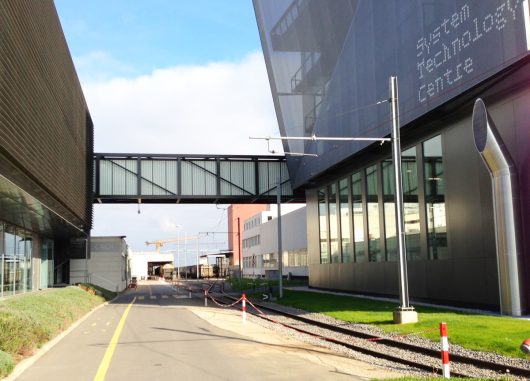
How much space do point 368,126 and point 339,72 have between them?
527cm

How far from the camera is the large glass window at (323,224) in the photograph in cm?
3994

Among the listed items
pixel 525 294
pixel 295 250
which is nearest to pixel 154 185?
pixel 525 294

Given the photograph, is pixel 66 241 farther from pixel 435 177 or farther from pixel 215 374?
pixel 215 374

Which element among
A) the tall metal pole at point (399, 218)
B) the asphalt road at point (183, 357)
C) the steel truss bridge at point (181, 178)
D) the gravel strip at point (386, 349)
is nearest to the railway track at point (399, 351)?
the gravel strip at point (386, 349)

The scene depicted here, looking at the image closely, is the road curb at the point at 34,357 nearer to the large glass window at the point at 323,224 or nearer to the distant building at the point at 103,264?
the large glass window at the point at 323,224

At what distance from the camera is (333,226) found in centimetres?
3862

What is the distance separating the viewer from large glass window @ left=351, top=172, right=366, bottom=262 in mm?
33438

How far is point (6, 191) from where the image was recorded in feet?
65.7

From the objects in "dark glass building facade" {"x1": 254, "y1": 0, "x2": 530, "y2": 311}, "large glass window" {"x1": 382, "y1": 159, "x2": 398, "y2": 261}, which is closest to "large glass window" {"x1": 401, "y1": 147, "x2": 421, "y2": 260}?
"dark glass building facade" {"x1": 254, "y1": 0, "x2": 530, "y2": 311}

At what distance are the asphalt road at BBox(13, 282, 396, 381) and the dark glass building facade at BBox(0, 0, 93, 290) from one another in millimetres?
6223

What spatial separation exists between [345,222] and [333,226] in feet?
7.76

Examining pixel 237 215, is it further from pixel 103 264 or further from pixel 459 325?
pixel 459 325

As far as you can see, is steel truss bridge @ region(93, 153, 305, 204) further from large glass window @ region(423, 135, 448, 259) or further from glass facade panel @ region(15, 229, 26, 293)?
large glass window @ region(423, 135, 448, 259)

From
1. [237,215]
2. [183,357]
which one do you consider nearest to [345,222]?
[183,357]
